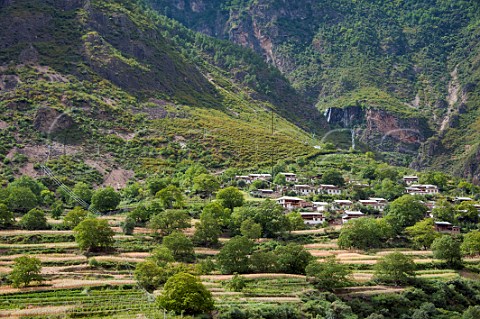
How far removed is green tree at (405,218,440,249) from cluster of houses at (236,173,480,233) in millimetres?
3695

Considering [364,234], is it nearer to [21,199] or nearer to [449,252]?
[449,252]

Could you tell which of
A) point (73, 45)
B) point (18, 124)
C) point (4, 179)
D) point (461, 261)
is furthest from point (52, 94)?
point (461, 261)

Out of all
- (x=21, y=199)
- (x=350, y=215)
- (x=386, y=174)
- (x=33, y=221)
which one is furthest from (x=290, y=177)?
(x=33, y=221)

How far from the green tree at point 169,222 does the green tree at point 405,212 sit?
2771 cm

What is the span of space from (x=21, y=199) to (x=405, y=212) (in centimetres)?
5261

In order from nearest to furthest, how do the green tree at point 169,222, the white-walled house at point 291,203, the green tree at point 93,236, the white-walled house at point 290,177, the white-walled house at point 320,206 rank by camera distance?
1. the green tree at point 93,236
2. the green tree at point 169,222
3. the white-walled house at point 320,206
4. the white-walled house at point 291,203
5. the white-walled house at point 290,177

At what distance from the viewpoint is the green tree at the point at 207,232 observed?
81.3 metres

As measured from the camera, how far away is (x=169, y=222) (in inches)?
3290

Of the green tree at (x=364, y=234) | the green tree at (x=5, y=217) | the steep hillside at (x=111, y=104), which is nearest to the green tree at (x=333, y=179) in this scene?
the steep hillside at (x=111, y=104)

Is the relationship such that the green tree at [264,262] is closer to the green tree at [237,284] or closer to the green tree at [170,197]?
the green tree at [237,284]

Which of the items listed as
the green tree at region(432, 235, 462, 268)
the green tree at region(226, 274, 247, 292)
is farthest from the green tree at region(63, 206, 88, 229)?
the green tree at region(432, 235, 462, 268)

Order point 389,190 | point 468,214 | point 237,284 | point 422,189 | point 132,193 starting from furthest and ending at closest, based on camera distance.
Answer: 1. point 422,189
2. point 389,190
3. point 132,193
4. point 468,214
5. point 237,284

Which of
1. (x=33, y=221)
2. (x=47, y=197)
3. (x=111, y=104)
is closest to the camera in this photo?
(x=33, y=221)

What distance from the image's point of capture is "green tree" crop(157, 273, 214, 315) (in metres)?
57.3
